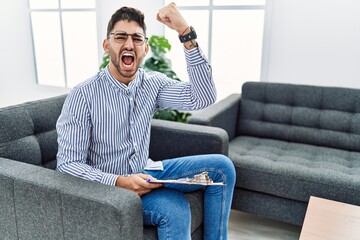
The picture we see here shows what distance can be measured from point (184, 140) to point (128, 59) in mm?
600

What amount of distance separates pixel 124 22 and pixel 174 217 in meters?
0.77

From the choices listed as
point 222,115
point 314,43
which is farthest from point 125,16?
point 314,43

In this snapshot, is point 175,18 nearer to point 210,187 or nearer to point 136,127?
point 136,127

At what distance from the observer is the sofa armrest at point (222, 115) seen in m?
2.02

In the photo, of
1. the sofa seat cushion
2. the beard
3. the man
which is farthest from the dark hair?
the sofa seat cushion

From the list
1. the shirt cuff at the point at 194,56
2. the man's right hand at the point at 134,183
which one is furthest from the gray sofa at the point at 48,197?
the shirt cuff at the point at 194,56

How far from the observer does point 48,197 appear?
1134 millimetres

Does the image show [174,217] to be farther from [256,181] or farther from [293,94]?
[293,94]

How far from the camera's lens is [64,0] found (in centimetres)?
378

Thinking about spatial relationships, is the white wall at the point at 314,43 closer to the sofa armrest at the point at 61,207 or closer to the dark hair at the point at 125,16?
the dark hair at the point at 125,16

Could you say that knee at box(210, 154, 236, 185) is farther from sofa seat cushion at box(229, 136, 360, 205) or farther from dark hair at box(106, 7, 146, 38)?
dark hair at box(106, 7, 146, 38)

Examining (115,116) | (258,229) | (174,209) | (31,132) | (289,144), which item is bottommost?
(258,229)

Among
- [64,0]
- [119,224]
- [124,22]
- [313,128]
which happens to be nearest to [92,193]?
[119,224]

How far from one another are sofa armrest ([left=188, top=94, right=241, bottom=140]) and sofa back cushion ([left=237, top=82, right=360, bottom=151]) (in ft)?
0.23
